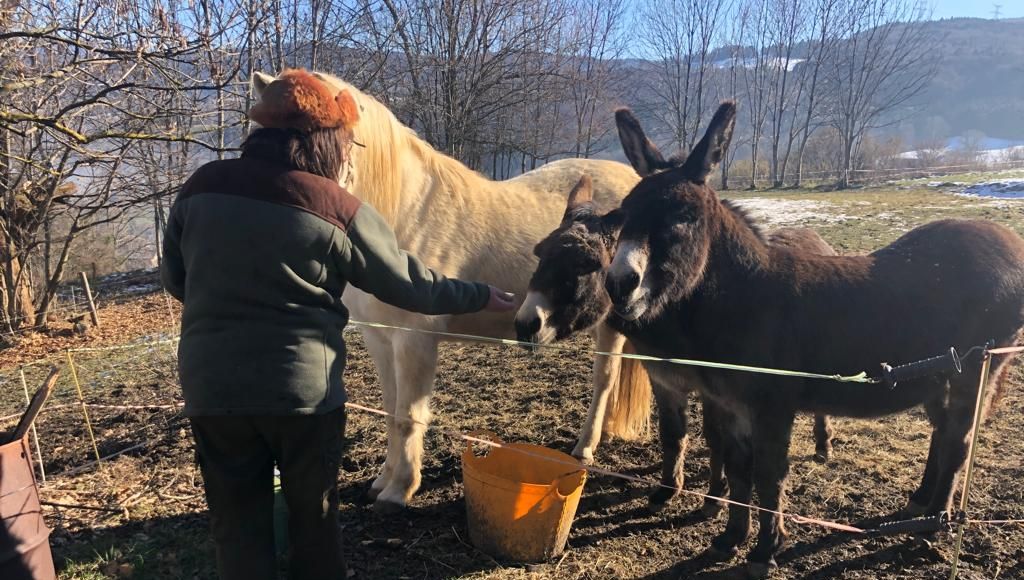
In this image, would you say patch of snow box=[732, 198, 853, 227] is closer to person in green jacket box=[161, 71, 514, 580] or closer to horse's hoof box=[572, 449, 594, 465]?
horse's hoof box=[572, 449, 594, 465]

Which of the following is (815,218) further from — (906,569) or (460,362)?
(906,569)

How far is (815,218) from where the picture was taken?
15352 millimetres

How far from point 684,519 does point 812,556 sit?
2.22 feet

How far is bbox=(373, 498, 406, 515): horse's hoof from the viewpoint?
3383 millimetres

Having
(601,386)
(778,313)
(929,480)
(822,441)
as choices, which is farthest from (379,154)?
(929,480)

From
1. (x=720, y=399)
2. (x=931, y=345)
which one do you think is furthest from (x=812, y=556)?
(x=931, y=345)

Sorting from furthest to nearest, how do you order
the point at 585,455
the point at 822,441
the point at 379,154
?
the point at 585,455, the point at 822,441, the point at 379,154

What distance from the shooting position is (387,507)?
338 centimetres

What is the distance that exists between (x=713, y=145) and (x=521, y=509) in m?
1.94

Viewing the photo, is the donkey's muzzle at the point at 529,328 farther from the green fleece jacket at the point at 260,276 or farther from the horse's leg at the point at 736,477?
the horse's leg at the point at 736,477

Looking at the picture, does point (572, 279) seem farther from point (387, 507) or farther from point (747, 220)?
point (387, 507)

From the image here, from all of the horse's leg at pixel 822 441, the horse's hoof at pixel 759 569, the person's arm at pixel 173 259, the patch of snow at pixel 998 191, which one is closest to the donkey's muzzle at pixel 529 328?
the person's arm at pixel 173 259

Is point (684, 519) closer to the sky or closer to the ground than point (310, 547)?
closer to the ground

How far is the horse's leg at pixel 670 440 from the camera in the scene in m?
3.48
